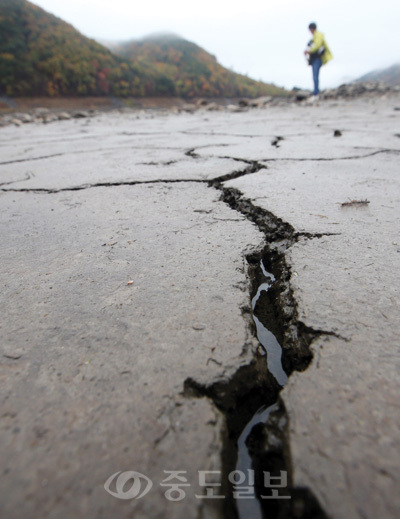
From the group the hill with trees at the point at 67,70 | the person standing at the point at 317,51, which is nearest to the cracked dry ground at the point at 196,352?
the person standing at the point at 317,51

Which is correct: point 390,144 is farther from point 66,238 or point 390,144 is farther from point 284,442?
point 284,442

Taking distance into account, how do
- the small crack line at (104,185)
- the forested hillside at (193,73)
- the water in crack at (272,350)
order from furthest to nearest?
the forested hillside at (193,73), the small crack line at (104,185), the water in crack at (272,350)

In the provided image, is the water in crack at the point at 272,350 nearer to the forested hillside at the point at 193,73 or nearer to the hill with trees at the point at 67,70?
the hill with trees at the point at 67,70

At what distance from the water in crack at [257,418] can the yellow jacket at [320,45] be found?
834cm

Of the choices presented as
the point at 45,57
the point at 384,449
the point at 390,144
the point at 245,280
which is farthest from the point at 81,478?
the point at 45,57

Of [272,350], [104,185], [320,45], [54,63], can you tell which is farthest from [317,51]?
[54,63]

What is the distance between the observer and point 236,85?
63.0 ft

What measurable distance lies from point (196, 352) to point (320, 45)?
8.67 meters

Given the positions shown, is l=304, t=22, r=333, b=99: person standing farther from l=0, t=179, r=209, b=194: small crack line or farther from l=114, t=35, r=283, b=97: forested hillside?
l=114, t=35, r=283, b=97: forested hillside

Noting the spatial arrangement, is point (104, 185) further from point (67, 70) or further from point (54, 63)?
point (54, 63)

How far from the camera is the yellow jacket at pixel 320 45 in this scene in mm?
6984

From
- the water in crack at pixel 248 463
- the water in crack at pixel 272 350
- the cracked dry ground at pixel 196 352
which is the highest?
the cracked dry ground at pixel 196 352

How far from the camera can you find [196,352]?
1.66 feet

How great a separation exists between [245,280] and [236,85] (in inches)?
849
